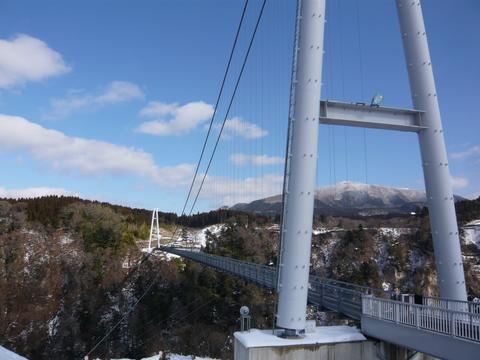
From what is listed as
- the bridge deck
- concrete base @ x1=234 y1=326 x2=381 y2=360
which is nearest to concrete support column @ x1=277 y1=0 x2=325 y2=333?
concrete base @ x1=234 y1=326 x2=381 y2=360

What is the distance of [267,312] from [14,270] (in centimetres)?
2491

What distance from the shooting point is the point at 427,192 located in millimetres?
12570

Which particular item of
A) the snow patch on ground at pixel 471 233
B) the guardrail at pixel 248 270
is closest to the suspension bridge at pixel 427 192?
the guardrail at pixel 248 270

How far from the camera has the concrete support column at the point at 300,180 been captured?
1041 centimetres

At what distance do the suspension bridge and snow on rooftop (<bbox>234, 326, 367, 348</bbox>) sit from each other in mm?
277

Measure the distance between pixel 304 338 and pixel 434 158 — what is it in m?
6.33

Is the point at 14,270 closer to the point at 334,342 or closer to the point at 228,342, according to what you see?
the point at 228,342

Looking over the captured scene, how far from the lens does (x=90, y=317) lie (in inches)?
1753

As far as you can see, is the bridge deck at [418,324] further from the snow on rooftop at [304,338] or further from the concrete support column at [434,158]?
the concrete support column at [434,158]

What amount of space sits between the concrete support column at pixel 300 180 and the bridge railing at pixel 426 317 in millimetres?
1657

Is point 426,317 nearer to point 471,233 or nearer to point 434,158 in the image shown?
point 434,158

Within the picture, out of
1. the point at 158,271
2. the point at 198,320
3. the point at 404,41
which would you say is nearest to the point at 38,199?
the point at 158,271

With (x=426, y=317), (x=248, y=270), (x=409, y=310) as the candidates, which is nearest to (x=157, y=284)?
(x=248, y=270)

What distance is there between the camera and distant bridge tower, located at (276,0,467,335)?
1045 centimetres
